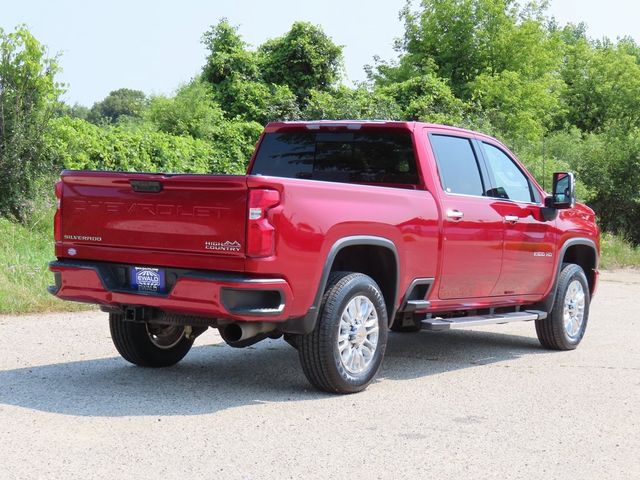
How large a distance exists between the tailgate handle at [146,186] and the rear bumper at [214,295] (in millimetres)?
548

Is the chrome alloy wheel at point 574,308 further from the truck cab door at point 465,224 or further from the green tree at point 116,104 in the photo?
the green tree at point 116,104

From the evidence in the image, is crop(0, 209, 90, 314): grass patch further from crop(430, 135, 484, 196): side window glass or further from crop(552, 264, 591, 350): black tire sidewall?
crop(552, 264, 591, 350): black tire sidewall

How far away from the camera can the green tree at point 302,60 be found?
103ft

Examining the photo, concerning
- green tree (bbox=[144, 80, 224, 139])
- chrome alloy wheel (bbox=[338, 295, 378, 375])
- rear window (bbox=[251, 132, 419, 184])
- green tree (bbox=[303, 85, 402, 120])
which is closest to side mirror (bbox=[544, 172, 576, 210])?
rear window (bbox=[251, 132, 419, 184])

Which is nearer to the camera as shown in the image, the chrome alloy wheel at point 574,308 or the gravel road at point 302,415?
the gravel road at point 302,415

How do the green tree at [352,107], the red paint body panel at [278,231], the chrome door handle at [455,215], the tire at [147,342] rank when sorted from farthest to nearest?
the green tree at [352,107] → the chrome door handle at [455,215] → the tire at [147,342] → the red paint body panel at [278,231]

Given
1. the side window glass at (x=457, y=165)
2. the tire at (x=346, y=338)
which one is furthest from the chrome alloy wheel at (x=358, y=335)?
the side window glass at (x=457, y=165)

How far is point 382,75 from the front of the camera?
153ft

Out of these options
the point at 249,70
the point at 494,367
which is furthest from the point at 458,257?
the point at 249,70

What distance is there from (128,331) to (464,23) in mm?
40309

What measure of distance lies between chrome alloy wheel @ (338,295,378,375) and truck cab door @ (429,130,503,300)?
37.7 inches

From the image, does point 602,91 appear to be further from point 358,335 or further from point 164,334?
point 358,335

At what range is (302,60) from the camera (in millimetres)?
31453

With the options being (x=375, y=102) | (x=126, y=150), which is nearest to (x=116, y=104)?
(x=375, y=102)
